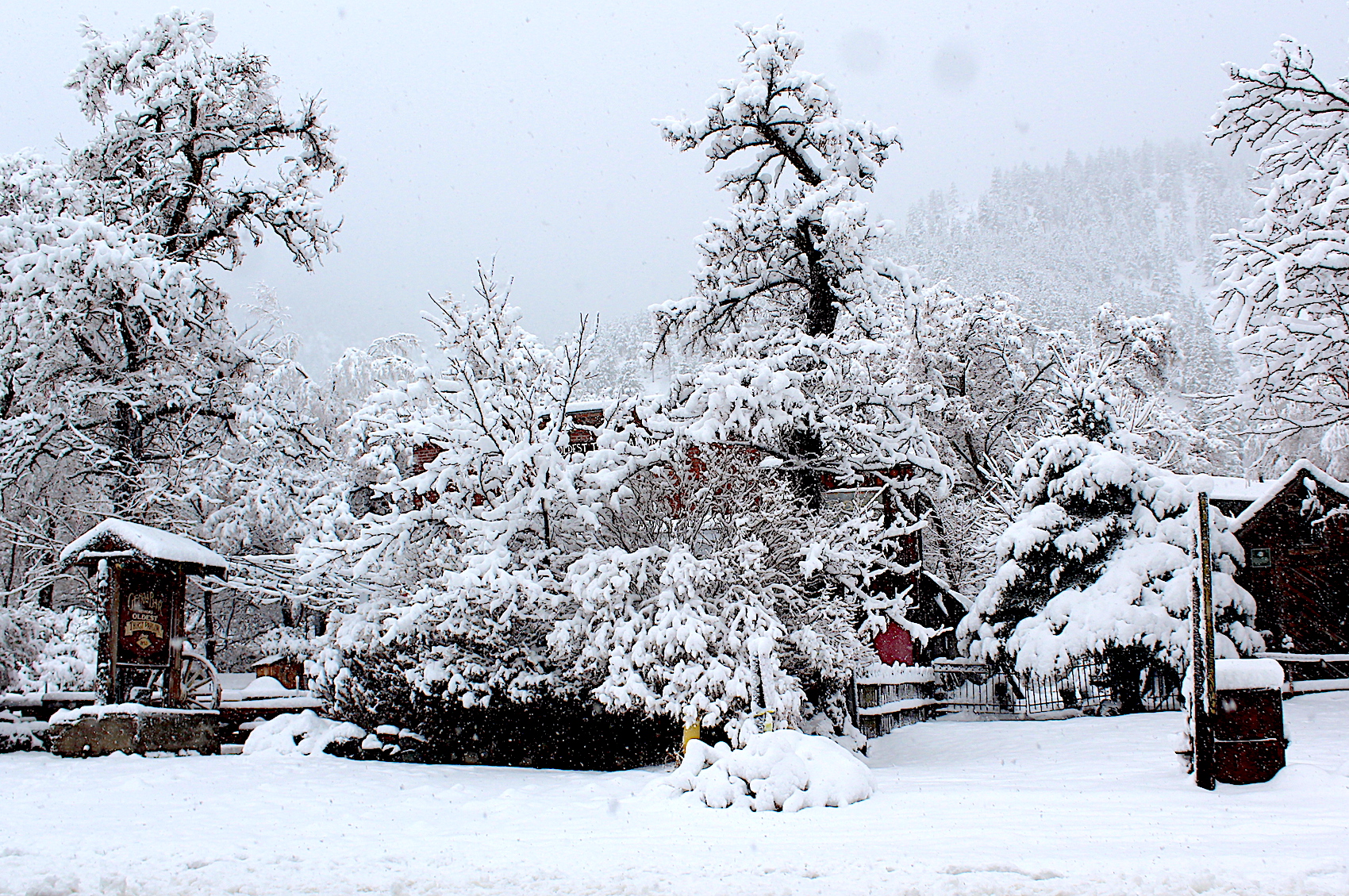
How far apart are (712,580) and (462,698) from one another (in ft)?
10.7

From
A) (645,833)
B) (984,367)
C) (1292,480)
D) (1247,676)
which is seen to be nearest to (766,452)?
(1247,676)

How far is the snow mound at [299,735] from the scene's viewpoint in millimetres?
12289

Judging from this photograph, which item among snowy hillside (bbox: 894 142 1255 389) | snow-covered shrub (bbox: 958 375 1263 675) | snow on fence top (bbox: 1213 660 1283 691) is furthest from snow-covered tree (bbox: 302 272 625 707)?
snowy hillside (bbox: 894 142 1255 389)

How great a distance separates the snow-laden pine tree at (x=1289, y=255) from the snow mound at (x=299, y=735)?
14025 millimetres

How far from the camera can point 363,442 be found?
70.9 feet

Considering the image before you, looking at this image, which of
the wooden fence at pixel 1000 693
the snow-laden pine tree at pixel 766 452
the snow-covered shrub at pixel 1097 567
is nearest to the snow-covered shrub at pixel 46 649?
the snow-laden pine tree at pixel 766 452

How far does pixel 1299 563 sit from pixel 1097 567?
3773mm

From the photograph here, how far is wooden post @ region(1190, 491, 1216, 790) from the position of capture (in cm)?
793

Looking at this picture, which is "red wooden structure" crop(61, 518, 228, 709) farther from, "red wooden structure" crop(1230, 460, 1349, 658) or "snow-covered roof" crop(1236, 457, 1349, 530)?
"red wooden structure" crop(1230, 460, 1349, 658)

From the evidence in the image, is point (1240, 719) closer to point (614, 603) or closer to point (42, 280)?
point (614, 603)

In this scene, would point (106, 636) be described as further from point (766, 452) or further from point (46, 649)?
point (766, 452)

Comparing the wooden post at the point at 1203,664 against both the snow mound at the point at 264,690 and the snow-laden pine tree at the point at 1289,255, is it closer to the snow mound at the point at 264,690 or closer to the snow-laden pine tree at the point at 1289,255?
the snow-laden pine tree at the point at 1289,255

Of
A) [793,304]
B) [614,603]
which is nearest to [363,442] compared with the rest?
[793,304]

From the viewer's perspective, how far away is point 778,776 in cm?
811
